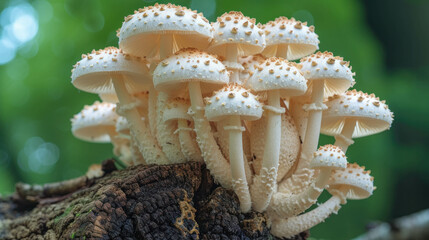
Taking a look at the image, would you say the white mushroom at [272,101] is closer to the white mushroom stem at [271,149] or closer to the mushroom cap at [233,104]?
the white mushroom stem at [271,149]

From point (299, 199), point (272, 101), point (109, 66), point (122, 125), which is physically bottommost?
point (299, 199)

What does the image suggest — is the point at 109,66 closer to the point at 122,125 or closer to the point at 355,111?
the point at 122,125

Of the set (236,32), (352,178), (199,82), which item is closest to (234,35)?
(236,32)

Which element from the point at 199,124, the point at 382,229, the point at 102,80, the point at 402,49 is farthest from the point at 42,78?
the point at 402,49

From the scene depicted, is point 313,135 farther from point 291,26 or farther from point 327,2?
point 327,2

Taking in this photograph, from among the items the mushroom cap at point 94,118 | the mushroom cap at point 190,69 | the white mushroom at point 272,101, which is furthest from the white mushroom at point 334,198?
the mushroom cap at point 94,118
